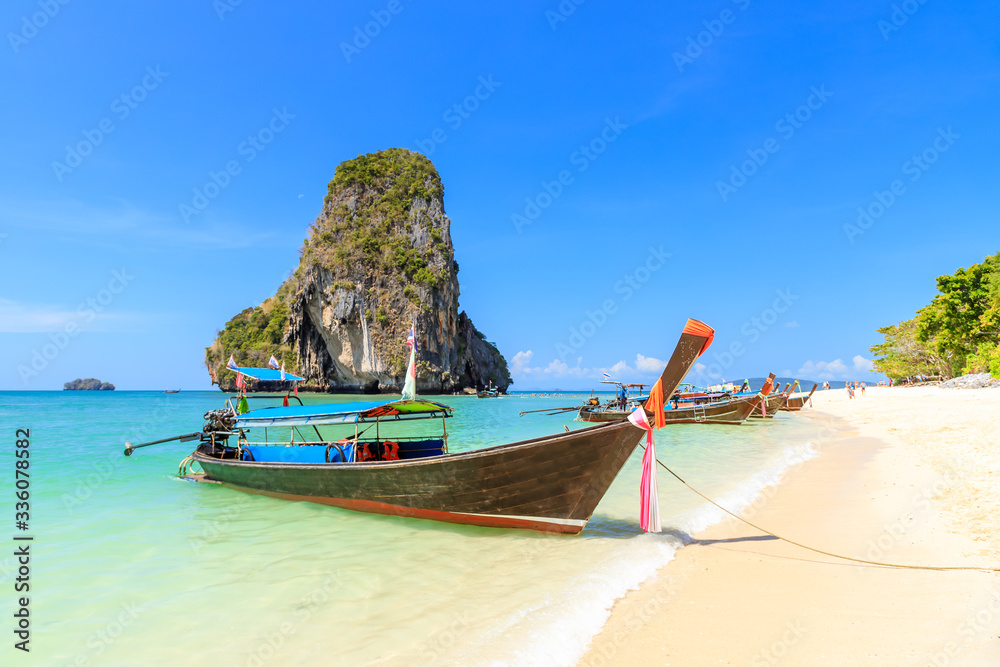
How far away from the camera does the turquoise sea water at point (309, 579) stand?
13.0 feet

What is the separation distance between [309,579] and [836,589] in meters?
5.10

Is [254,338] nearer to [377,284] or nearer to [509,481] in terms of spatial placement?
[377,284]

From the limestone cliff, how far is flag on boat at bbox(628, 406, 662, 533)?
2132 inches

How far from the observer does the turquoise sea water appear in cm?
398

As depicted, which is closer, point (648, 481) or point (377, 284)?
point (648, 481)

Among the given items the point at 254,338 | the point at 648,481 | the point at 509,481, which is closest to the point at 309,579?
the point at 509,481

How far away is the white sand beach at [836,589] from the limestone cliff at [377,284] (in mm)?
54169

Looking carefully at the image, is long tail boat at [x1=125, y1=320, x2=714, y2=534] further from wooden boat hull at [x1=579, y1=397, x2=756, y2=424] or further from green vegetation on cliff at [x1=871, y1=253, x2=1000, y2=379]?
green vegetation on cliff at [x1=871, y1=253, x2=1000, y2=379]

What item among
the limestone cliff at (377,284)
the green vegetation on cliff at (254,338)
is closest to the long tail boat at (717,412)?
the limestone cliff at (377,284)

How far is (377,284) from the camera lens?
61656mm

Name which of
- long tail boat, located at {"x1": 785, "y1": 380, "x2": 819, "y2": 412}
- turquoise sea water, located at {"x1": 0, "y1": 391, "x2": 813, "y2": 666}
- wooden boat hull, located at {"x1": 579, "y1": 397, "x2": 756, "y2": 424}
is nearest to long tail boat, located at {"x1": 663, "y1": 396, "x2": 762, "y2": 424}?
wooden boat hull, located at {"x1": 579, "y1": 397, "x2": 756, "y2": 424}

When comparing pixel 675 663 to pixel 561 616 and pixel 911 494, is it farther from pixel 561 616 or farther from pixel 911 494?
pixel 911 494

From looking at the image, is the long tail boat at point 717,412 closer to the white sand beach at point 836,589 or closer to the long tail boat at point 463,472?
the white sand beach at point 836,589

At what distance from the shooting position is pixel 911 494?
741 cm
